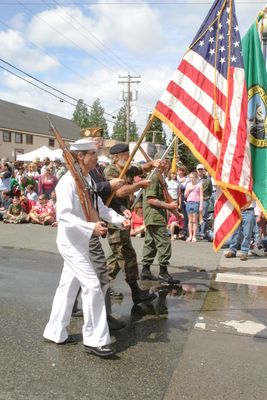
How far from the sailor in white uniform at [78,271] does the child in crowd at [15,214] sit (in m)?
9.47

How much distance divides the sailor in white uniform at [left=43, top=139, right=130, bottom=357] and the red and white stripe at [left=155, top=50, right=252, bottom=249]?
151cm

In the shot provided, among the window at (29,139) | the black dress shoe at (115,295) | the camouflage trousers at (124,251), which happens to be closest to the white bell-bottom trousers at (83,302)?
the camouflage trousers at (124,251)

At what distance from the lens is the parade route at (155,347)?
350 centimetres

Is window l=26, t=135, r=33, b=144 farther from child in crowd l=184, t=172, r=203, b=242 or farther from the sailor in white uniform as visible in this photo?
the sailor in white uniform

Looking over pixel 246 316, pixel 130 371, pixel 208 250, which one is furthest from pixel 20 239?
pixel 130 371

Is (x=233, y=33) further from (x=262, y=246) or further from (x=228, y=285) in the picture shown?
(x=262, y=246)

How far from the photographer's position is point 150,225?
675 centimetres

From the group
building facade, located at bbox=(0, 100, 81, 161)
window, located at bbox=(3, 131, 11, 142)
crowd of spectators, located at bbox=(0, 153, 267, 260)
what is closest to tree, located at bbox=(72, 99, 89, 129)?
building facade, located at bbox=(0, 100, 81, 161)

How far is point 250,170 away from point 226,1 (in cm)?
203

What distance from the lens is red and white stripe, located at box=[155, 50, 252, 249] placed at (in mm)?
5070

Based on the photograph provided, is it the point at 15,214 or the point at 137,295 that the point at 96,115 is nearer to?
the point at 15,214

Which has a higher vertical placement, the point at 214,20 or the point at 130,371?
the point at 214,20

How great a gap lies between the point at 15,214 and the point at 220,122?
31.4 feet

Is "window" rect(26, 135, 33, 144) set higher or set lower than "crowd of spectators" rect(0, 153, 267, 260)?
higher
